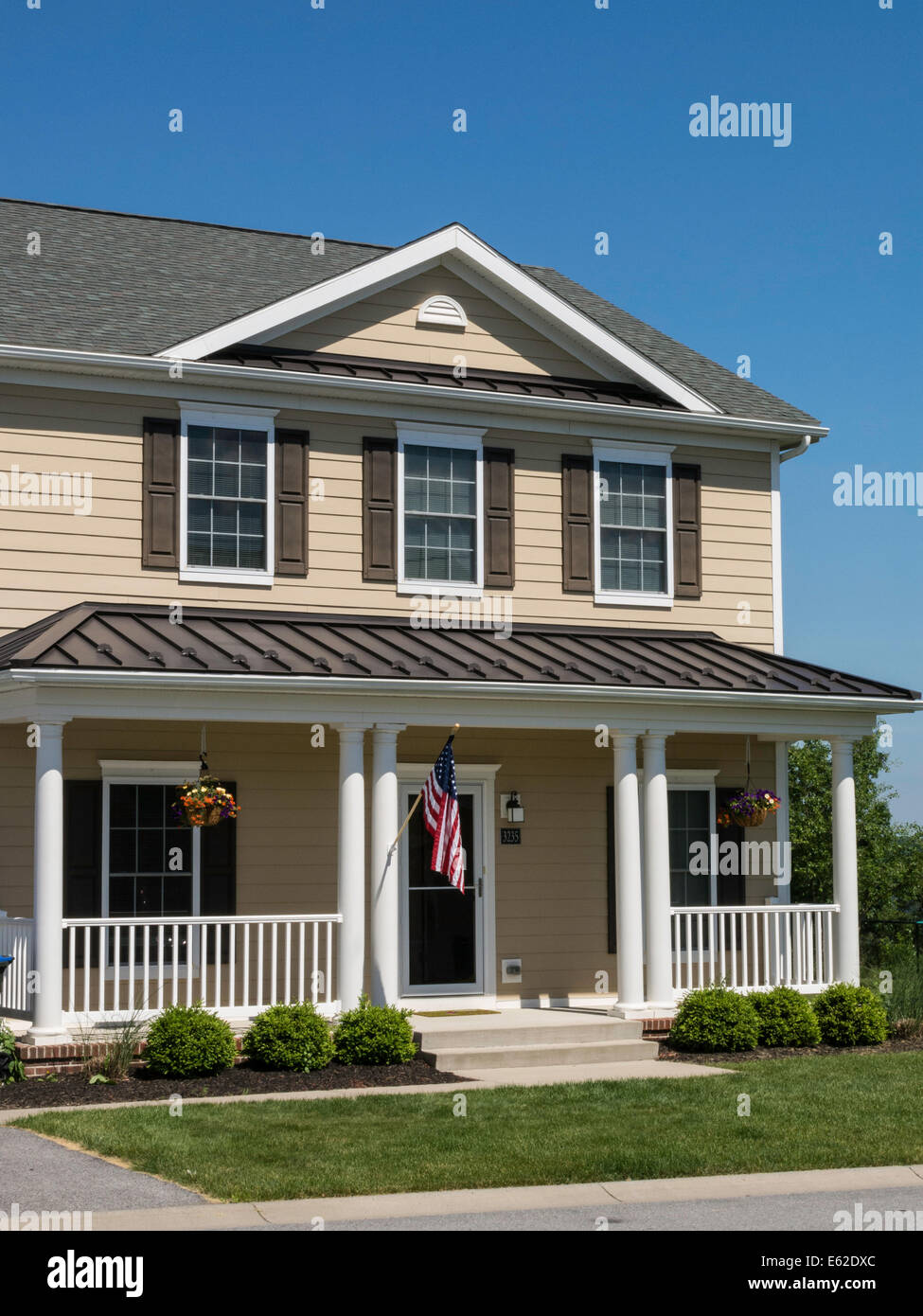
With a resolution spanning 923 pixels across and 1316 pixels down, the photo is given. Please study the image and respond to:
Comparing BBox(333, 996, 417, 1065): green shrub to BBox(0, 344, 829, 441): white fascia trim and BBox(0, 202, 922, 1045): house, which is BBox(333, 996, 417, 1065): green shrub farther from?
BBox(0, 344, 829, 441): white fascia trim

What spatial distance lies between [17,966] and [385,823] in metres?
3.38

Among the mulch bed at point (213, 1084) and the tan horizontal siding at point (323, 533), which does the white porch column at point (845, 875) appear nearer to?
the tan horizontal siding at point (323, 533)

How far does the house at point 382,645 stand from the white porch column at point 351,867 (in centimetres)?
3

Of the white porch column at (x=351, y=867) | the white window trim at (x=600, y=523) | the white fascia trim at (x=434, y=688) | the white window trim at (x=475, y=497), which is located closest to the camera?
the white fascia trim at (x=434, y=688)

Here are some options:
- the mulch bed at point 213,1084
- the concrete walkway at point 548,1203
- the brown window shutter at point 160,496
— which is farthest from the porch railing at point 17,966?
the concrete walkway at point 548,1203

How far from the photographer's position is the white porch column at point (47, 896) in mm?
12531

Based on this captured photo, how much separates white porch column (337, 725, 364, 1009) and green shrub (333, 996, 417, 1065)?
51 centimetres

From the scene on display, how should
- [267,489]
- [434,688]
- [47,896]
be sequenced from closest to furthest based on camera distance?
1. [47,896]
2. [434,688]
3. [267,489]

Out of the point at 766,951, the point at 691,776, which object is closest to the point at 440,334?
the point at 691,776

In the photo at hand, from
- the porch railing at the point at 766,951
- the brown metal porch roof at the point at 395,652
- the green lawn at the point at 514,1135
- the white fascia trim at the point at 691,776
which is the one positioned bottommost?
the green lawn at the point at 514,1135

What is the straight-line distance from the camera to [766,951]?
15.4 meters

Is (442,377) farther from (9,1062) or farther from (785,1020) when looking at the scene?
(9,1062)

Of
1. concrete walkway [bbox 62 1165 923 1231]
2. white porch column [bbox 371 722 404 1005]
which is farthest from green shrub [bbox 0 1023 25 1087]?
concrete walkway [bbox 62 1165 923 1231]

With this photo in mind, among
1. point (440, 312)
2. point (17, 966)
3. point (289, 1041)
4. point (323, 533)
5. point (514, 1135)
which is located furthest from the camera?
point (440, 312)
